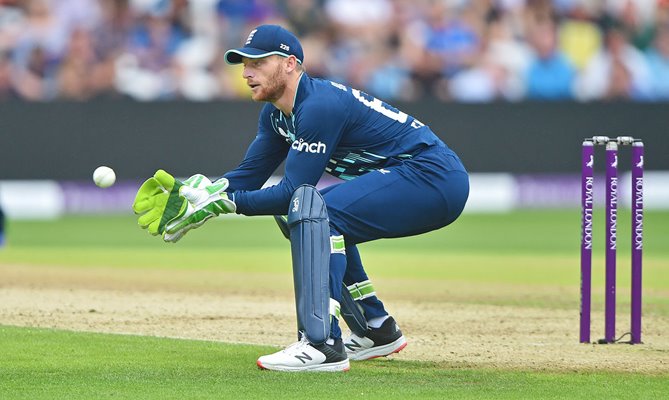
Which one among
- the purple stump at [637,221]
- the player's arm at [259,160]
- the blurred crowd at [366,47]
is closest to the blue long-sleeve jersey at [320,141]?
the player's arm at [259,160]

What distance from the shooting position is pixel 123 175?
1666 centimetres

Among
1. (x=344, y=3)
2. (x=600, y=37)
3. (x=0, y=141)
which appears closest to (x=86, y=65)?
(x=0, y=141)

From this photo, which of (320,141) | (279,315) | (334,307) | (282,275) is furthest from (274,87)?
(282,275)

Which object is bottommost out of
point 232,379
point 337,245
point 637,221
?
point 232,379

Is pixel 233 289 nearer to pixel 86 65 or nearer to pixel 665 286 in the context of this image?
pixel 665 286

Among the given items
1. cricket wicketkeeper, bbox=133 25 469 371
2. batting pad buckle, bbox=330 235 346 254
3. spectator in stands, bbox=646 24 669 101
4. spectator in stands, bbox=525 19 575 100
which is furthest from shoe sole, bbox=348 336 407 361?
spectator in stands, bbox=646 24 669 101

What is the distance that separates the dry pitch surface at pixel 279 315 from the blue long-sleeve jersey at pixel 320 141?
1.08 meters

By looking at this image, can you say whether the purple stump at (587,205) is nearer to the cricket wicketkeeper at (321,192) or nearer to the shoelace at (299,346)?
the cricket wicketkeeper at (321,192)

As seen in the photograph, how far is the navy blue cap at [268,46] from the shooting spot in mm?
5570

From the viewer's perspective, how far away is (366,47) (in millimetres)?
17672

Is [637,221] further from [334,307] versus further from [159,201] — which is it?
[159,201]

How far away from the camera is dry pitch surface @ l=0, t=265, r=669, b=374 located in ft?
20.9

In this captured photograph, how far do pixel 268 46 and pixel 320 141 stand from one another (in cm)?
52

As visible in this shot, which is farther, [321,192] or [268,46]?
[321,192]
